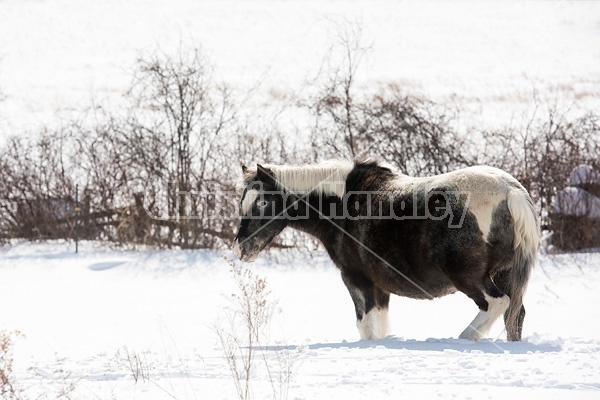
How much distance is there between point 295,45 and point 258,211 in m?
30.8

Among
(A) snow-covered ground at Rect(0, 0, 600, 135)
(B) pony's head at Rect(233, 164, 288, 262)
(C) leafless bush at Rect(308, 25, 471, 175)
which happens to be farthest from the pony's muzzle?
(A) snow-covered ground at Rect(0, 0, 600, 135)

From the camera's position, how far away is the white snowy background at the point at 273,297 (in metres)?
4.71

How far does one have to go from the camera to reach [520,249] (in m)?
6.59

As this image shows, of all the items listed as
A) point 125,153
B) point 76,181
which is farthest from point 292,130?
point 76,181

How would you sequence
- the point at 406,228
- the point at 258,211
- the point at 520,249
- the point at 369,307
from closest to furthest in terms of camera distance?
1. the point at 520,249
2. the point at 406,228
3. the point at 369,307
4. the point at 258,211

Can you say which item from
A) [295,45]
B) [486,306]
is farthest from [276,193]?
[295,45]

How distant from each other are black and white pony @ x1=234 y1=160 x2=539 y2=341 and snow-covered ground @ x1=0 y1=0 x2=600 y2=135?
15.2m

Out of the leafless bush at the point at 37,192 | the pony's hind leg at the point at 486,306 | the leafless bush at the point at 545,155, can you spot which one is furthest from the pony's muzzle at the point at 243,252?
the leafless bush at the point at 37,192

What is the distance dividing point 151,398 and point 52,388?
823mm

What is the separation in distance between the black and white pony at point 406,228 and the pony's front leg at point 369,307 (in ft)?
0.03

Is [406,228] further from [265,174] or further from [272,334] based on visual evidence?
[272,334]

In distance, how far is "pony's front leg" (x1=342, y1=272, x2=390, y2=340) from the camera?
7.41 meters

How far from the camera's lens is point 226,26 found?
133 feet

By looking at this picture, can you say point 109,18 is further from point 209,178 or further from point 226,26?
point 209,178
